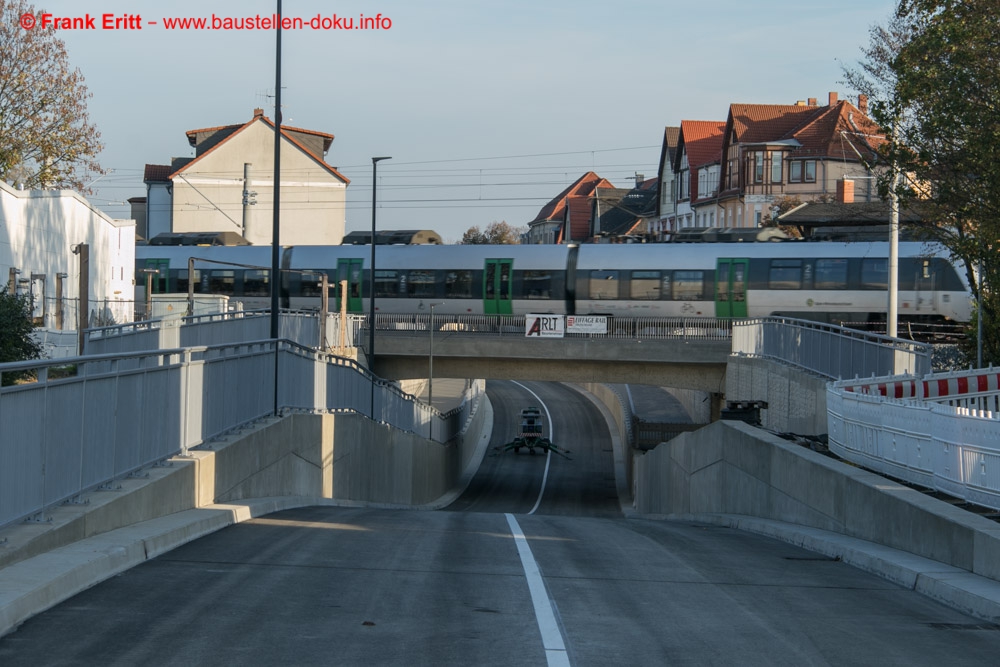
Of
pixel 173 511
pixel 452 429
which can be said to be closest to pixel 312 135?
pixel 452 429

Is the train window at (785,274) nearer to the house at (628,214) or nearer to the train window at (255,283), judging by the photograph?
the train window at (255,283)

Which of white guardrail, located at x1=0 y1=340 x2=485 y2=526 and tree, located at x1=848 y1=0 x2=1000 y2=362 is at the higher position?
tree, located at x1=848 y1=0 x2=1000 y2=362

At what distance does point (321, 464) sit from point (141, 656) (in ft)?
45.2

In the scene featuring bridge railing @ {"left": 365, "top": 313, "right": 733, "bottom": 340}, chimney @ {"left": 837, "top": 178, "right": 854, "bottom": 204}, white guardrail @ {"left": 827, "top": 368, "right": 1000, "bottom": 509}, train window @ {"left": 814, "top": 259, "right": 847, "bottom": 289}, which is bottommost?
white guardrail @ {"left": 827, "top": 368, "right": 1000, "bottom": 509}

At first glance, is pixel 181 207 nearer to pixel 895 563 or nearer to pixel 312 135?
pixel 312 135

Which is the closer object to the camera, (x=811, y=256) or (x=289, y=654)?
(x=289, y=654)

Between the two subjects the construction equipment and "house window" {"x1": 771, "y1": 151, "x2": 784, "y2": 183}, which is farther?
"house window" {"x1": 771, "y1": 151, "x2": 784, "y2": 183}

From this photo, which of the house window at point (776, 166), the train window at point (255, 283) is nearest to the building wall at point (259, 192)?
the house window at point (776, 166)

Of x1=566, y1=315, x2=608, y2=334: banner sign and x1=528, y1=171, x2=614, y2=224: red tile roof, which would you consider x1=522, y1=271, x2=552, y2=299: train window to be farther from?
x1=528, y1=171, x2=614, y2=224: red tile roof

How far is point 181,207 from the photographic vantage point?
290 ft

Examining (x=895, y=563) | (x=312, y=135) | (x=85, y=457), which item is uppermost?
(x=312, y=135)

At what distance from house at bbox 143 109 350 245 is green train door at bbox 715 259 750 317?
49.5 meters

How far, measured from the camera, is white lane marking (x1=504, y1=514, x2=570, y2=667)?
7.02 metres

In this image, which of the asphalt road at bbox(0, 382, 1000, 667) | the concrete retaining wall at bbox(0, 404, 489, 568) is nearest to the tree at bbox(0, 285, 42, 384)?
the concrete retaining wall at bbox(0, 404, 489, 568)
